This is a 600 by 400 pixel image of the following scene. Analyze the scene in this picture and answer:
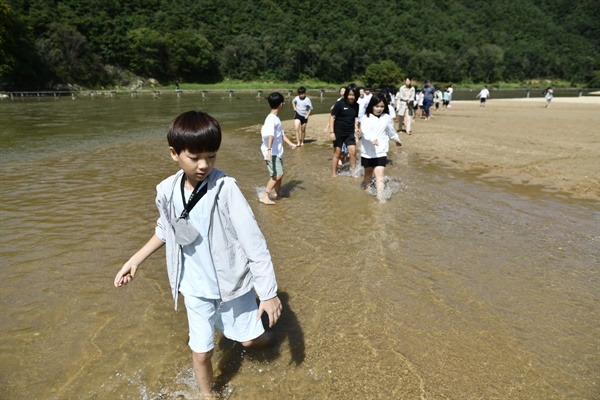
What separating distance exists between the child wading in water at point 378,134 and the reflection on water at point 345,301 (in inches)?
26.2

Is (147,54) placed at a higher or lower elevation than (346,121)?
higher

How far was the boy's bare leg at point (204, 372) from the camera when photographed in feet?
7.91

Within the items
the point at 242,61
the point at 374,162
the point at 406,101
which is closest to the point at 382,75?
the point at 242,61

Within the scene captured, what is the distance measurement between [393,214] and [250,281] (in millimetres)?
4285

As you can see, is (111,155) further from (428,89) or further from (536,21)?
(536,21)

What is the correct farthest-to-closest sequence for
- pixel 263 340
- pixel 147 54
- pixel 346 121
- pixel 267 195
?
pixel 147 54
pixel 346 121
pixel 267 195
pixel 263 340

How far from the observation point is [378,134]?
664 centimetres

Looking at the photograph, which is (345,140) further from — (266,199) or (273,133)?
(273,133)

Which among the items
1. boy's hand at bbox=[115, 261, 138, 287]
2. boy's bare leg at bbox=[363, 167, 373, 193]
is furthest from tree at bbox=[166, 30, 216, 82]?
boy's hand at bbox=[115, 261, 138, 287]

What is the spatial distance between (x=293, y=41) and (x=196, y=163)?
12396 cm

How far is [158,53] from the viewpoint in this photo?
8512cm

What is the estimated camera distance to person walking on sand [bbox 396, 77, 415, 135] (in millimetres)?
14375

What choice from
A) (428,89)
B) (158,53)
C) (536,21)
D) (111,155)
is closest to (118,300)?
(111,155)

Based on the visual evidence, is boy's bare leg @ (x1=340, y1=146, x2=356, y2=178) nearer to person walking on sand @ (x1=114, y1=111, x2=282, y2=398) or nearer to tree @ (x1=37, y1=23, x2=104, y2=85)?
person walking on sand @ (x1=114, y1=111, x2=282, y2=398)
